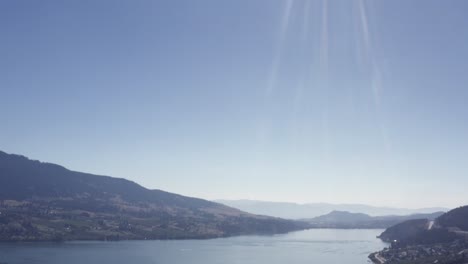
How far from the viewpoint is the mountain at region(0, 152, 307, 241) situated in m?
105

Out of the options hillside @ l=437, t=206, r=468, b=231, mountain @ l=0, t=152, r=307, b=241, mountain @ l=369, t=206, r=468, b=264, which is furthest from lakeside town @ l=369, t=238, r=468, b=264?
mountain @ l=0, t=152, r=307, b=241

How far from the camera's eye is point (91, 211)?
451 feet

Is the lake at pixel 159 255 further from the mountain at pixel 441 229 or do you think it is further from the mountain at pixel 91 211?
the mountain at pixel 91 211

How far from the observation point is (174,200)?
7564 inches

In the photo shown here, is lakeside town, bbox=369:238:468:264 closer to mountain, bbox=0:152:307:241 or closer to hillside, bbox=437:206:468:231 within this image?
hillside, bbox=437:206:468:231

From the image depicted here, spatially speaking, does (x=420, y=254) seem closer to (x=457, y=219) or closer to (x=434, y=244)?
(x=434, y=244)

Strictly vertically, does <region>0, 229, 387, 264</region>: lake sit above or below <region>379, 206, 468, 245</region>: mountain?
below

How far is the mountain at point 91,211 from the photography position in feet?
344

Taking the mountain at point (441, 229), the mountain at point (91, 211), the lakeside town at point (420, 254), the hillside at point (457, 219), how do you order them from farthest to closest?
1. the mountain at point (91, 211)
2. the hillside at point (457, 219)
3. the mountain at point (441, 229)
4. the lakeside town at point (420, 254)

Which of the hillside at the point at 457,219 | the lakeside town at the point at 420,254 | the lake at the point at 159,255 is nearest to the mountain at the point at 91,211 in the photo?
the lake at the point at 159,255

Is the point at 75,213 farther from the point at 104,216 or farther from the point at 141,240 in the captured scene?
the point at 141,240

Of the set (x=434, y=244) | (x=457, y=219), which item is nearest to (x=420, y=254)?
(x=434, y=244)

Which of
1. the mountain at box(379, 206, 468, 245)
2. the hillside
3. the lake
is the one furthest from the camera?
the hillside

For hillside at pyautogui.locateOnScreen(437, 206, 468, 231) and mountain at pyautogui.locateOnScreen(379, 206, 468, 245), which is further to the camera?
hillside at pyautogui.locateOnScreen(437, 206, 468, 231)
